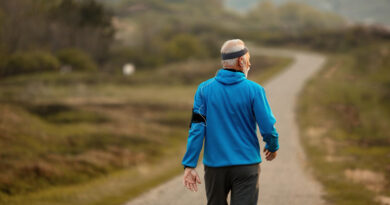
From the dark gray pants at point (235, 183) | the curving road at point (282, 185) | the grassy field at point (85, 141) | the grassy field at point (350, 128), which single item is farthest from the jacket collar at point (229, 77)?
the grassy field at point (85, 141)

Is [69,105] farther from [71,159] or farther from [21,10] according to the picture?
[21,10]

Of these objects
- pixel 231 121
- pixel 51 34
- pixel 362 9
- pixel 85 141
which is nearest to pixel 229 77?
pixel 231 121

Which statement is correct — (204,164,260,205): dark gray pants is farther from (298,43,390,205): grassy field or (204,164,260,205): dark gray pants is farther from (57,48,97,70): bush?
(57,48,97,70): bush

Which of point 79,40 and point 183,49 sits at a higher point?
point 79,40

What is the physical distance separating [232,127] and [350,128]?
19.7m

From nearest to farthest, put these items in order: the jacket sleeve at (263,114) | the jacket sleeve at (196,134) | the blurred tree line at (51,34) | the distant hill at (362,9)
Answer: the jacket sleeve at (263,114), the jacket sleeve at (196,134), the blurred tree line at (51,34), the distant hill at (362,9)

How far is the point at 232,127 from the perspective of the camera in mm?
4109

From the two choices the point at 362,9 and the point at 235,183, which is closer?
the point at 235,183

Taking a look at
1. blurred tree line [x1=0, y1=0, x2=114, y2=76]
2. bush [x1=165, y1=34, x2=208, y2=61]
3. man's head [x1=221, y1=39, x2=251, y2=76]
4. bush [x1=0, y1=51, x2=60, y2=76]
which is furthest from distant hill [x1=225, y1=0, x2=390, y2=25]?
man's head [x1=221, y1=39, x2=251, y2=76]

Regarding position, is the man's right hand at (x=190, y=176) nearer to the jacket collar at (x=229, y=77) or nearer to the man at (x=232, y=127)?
the man at (x=232, y=127)

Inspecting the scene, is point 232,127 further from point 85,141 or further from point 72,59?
point 72,59

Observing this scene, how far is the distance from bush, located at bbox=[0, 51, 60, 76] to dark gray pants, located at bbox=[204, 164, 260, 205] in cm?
3391

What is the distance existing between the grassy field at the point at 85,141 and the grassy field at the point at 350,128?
4.16 m

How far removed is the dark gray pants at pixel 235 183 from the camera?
4102 millimetres
